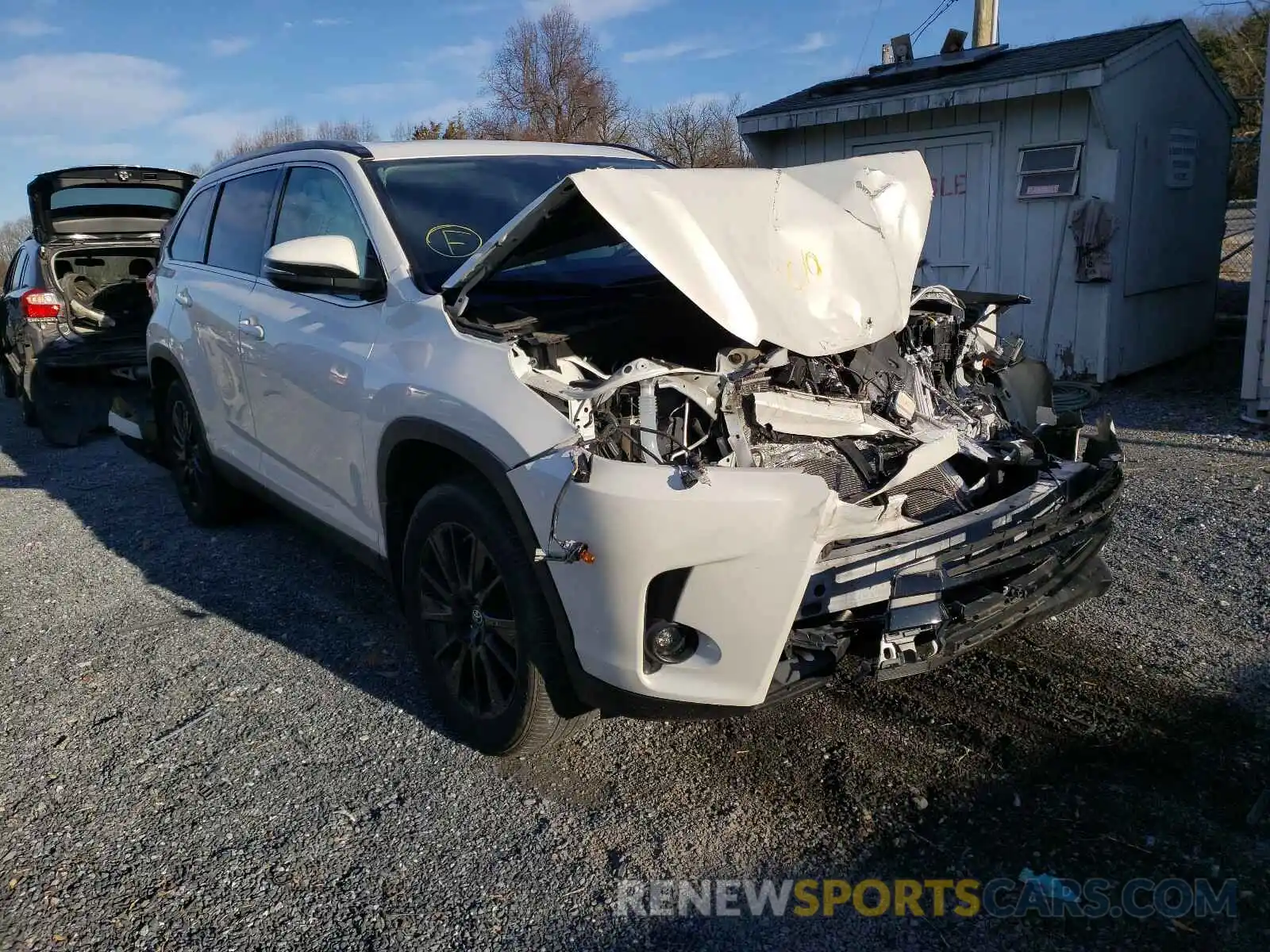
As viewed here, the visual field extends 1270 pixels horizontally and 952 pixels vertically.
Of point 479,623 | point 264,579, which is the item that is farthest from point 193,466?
point 479,623

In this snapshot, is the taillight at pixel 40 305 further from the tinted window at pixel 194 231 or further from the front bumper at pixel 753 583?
the front bumper at pixel 753 583

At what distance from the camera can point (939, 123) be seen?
32.6ft

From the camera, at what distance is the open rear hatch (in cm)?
909

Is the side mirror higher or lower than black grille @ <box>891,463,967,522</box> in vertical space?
higher

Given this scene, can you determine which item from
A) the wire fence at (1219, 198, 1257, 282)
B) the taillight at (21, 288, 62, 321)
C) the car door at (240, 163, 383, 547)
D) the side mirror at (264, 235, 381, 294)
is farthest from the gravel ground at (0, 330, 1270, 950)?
the wire fence at (1219, 198, 1257, 282)

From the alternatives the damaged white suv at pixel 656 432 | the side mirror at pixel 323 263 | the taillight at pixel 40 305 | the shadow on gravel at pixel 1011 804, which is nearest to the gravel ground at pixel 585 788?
the shadow on gravel at pixel 1011 804

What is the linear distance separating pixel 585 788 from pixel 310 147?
9.86ft

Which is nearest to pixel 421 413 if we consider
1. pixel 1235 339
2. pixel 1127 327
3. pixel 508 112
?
pixel 1127 327

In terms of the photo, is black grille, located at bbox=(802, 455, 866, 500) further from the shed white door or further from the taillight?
the taillight

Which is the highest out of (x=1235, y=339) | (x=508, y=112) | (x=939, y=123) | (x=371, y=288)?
A: (x=508, y=112)

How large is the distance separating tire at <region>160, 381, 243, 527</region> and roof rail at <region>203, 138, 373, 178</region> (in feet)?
4.44

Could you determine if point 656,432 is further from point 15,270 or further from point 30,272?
point 15,270

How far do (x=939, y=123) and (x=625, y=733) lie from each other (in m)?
8.26

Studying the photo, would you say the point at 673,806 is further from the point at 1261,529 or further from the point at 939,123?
the point at 939,123
